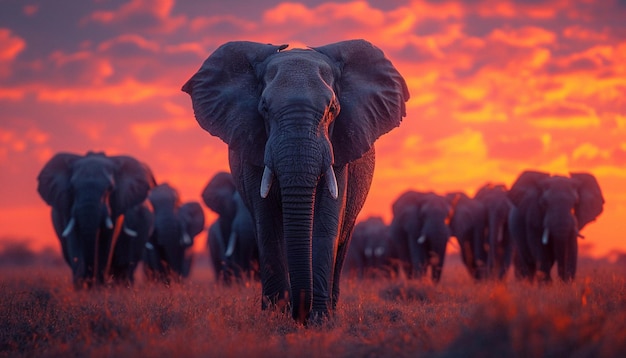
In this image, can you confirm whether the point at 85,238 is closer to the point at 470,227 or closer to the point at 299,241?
the point at 299,241

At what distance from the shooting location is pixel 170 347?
7148mm

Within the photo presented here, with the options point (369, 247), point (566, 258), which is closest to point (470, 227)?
point (369, 247)

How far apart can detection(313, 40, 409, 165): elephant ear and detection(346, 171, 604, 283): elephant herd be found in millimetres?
4500

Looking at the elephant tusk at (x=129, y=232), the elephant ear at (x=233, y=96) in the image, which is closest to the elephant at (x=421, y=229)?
the elephant tusk at (x=129, y=232)

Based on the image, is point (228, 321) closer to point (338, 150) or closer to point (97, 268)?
point (338, 150)

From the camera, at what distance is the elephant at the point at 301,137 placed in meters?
9.27

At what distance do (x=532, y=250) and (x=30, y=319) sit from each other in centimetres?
1359

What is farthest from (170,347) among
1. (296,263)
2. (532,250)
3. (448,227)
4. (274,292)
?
(448,227)

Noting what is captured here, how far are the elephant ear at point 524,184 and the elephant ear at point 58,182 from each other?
33.7 ft

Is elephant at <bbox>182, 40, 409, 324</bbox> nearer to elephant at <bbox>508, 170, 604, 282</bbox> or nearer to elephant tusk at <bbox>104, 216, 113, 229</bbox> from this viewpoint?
elephant tusk at <bbox>104, 216, 113, 229</bbox>

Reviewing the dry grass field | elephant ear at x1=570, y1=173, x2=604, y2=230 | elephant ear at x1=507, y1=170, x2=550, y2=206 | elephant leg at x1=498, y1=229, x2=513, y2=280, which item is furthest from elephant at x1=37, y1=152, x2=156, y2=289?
elephant leg at x1=498, y1=229, x2=513, y2=280

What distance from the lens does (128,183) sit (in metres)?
19.2

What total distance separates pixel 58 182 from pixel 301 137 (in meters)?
10.8

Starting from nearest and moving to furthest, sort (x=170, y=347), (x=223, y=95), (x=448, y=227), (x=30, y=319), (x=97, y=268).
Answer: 1. (x=170, y=347)
2. (x=30, y=319)
3. (x=223, y=95)
4. (x=97, y=268)
5. (x=448, y=227)
